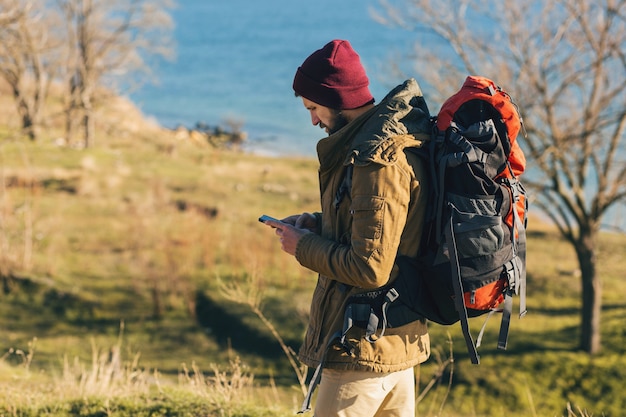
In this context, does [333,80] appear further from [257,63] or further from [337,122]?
[257,63]

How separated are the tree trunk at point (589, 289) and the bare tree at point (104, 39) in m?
14.9

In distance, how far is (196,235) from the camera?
15055mm

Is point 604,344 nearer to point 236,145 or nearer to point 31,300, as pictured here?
point 31,300

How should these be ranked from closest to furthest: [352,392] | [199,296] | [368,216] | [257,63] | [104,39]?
1. [368,216]
2. [352,392]
3. [199,296]
4. [104,39]
5. [257,63]

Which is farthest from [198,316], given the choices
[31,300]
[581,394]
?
[581,394]

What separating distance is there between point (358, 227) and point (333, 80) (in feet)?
1.74

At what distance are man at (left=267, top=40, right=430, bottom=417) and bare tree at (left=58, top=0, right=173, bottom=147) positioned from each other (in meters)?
20.1

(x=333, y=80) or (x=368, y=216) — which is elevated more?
(x=333, y=80)

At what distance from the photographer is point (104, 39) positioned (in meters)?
23.5

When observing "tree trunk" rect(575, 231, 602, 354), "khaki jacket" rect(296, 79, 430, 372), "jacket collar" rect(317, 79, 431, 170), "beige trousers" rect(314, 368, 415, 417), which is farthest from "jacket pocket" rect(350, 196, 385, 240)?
"tree trunk" rect(575, 231, 602, 354)

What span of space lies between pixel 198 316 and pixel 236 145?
17.2m

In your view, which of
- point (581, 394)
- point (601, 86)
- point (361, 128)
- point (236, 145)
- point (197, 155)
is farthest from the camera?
point (236, 145)

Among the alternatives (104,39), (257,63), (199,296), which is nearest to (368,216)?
(199,296)

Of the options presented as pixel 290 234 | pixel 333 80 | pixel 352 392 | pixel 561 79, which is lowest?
pixel 352 392
